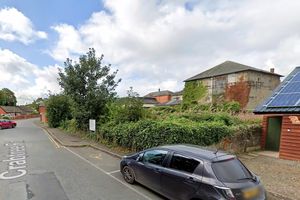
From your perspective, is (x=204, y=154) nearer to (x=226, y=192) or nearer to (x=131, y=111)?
(x=226, y=192)

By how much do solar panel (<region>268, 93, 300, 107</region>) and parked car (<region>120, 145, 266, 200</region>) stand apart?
7.41 meters

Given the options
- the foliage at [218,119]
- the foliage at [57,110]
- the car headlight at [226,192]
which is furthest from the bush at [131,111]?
the foliage at [57,110]

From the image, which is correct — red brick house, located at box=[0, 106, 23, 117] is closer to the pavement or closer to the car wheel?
the pavement

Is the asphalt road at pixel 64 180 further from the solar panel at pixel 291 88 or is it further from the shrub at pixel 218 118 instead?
the solar panel at pixel 291 88

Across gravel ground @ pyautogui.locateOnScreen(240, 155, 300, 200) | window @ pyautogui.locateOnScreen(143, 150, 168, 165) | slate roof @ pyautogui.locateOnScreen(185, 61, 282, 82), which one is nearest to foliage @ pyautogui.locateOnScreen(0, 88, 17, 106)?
slate roof @ pyautogui.locateOnScreen(185, 61, 282, 82)

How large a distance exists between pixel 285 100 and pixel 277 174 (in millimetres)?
4867

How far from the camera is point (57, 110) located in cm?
3262

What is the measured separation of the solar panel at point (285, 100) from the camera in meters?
11.2

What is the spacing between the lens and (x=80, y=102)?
61.8ft

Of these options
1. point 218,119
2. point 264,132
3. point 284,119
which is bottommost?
point 264,132

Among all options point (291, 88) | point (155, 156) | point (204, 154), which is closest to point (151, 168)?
point (155, 156)

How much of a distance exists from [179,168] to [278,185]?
3.63 m

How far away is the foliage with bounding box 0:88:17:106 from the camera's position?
94.2 metres

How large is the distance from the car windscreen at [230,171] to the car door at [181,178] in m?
0.37
